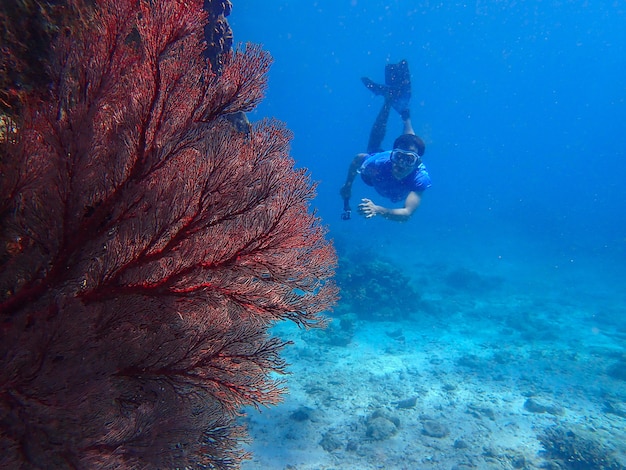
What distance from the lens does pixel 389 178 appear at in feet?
36.4

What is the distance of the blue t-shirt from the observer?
10726mm

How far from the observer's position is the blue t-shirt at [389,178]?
35.2ft

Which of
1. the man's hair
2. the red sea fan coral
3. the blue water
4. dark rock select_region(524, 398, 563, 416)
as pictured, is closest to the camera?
the red sea fan coral

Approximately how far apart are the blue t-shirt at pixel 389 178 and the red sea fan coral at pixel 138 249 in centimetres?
915

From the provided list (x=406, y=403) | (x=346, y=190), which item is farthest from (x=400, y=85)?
(x=406, y=403)

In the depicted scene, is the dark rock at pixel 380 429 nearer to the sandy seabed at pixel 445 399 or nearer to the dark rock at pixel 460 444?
the sandy seabed at pixel 445 399

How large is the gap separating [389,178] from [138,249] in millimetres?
10105

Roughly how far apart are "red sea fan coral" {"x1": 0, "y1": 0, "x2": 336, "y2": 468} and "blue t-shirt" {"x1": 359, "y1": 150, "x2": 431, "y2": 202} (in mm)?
9153

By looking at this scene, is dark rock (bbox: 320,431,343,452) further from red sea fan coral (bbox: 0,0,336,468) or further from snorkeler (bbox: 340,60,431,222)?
red sea fan coral (bbox: 0,0,336,468)

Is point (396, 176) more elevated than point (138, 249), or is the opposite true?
point (396, 176)

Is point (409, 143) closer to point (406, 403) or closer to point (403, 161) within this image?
point (403, 161)

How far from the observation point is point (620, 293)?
30625 mm

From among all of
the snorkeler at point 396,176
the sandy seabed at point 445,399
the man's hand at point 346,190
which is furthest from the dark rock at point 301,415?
the man's hand at point 346,190

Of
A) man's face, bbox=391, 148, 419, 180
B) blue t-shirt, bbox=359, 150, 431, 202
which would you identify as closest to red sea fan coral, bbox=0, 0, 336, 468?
man's face, bbox=391, 148, 419, 180
